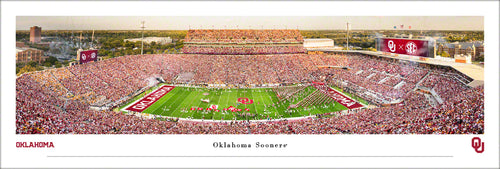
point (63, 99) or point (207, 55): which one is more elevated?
Result: point (207, 55)

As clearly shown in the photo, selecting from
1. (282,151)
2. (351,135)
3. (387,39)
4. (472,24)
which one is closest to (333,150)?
(351,135)

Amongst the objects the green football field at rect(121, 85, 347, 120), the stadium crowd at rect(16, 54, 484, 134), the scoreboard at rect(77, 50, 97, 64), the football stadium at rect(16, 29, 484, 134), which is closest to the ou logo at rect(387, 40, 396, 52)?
the football stadium at rect(16, 29, 484, 134)

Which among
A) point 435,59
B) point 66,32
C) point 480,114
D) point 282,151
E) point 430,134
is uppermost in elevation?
point 66,32

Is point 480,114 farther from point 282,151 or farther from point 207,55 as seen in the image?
point 207,55

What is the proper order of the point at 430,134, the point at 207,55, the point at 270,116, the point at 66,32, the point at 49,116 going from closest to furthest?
the point at 430,134, the point at 49,116, the point at 66,32, the point at 270,116, the point at 207,55

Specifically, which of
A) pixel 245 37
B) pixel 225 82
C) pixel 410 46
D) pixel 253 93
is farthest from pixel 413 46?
pixel 245 37

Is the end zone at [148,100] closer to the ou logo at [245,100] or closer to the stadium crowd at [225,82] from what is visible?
the stadium crowd at [225,82]
